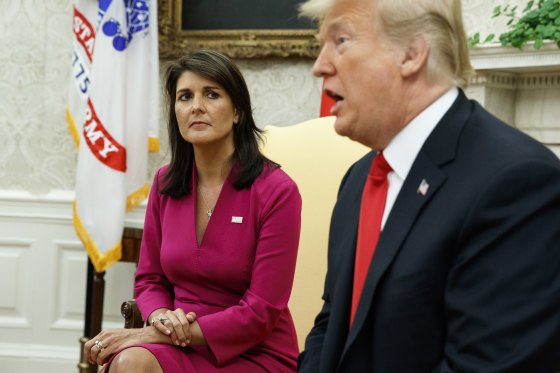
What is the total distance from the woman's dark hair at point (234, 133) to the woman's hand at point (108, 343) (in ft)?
1.70

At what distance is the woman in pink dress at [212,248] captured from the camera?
2.07 meters

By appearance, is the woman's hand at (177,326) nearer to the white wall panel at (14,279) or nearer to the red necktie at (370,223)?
the red necktie at (370,223)

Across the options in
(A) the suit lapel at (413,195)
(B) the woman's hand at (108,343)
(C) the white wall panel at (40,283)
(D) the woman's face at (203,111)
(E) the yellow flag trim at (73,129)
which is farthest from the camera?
(C) the white wall panel at (40,283)

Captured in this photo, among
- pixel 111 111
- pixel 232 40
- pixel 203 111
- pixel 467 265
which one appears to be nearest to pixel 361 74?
pixel 467 265

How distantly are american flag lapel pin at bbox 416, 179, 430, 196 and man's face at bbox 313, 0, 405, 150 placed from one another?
0.42ft

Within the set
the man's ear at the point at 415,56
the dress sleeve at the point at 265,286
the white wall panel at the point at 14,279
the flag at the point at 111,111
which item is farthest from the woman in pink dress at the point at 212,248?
the white wall panel at the point at 14,279

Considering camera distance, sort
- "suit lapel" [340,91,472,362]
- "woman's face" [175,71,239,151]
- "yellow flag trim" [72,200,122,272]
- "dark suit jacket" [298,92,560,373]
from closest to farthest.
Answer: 1. "dark suit jacket" [298,92,560,373]
2. "suit lapel" [340,91,472,362]
3. "woman's face" [175,71,239,151]
4. "yellow flag trim" [72,200,122,272]

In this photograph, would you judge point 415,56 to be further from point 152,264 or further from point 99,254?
point 99,254

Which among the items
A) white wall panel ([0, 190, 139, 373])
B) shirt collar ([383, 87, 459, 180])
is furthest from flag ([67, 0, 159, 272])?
shirt collar ([383, 87, 459, 180])

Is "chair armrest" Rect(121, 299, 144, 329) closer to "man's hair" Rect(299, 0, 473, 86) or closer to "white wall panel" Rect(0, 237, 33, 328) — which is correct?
"man's hair" Rect(299, 0, 473, 86)

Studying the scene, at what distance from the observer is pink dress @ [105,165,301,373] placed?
2092 millimetres

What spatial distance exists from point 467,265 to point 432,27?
425 mm

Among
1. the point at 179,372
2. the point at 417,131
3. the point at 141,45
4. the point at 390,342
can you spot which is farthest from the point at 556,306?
the point at 141,45

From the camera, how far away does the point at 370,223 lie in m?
1.31
